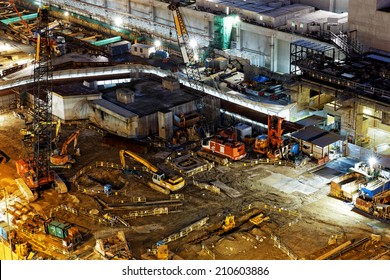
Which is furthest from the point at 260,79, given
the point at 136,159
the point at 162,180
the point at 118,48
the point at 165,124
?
the point at 162,180

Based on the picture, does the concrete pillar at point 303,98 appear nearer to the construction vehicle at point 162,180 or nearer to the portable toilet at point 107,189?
the construction vehicle at point 162,180

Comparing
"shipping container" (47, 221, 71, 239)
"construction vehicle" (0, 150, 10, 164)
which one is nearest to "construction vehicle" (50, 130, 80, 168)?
"construction vehicle" (0, 150, 10, 164)

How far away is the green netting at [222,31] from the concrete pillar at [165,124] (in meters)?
30.9

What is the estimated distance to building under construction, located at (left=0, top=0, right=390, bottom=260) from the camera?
281 ft

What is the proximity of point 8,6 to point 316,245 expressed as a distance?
108 m

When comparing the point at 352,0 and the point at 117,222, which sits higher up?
the point at 352,0

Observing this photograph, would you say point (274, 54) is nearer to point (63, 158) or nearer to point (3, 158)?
point (63, 158)

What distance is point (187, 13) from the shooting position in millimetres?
140000

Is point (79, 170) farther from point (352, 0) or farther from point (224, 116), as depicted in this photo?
point (352, 0)

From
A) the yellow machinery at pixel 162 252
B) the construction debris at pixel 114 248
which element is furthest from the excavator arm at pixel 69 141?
the yellow machinery at pixel 162 252

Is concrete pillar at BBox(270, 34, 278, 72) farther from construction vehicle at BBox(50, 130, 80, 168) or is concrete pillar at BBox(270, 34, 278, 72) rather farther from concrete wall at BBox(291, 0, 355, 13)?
construction vehicle at BBox(50, 130, 80, 168)

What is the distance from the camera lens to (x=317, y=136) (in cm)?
10188

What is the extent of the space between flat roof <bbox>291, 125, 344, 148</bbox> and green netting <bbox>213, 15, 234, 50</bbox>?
34727mm

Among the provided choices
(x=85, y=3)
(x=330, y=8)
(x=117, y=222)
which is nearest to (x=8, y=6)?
(x=85, y=3)
